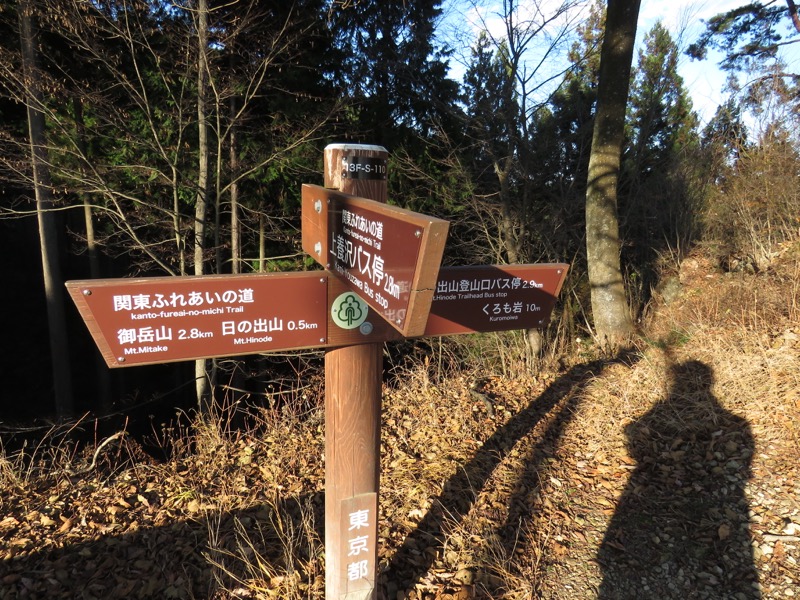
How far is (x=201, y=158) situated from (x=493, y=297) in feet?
19.8

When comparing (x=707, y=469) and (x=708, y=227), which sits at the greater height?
(x=708, y=227)

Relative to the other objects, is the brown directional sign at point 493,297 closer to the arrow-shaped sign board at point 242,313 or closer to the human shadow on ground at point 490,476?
the arrow-shaped sign board at point 242,313

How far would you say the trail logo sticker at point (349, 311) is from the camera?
6.47 ft

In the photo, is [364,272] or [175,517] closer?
[364,272]

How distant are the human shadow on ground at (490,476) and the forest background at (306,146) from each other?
70.7 inches

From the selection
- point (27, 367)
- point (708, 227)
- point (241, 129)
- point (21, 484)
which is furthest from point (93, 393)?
point (708, 227)

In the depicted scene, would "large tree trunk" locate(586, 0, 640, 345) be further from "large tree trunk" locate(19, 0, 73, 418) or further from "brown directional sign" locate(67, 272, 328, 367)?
"large tree trunk" locate(19, 0, 73, 418)

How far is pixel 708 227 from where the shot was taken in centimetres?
998

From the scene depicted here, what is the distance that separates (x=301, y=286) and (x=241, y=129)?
7730mm

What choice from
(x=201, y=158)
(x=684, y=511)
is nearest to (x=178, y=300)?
(x=684, y=511)

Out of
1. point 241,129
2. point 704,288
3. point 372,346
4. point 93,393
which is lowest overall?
point 93,393

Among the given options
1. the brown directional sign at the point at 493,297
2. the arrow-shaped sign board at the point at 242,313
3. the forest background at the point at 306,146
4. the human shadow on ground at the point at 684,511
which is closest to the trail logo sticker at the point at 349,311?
the arrow-shaped sign board at the point at 242,313

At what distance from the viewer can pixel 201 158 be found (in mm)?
6977

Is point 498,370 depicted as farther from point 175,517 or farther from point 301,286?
point 301,286
